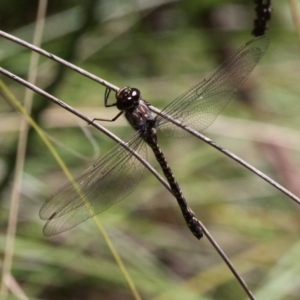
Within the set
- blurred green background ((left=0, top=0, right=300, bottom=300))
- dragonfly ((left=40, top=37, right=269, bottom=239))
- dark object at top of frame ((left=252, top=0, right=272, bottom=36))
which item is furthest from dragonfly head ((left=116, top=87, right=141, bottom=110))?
blurred green background ((left=0, top=0, right=300, bottom=300))

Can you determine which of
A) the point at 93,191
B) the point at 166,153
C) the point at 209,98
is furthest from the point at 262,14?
the point at 166,153

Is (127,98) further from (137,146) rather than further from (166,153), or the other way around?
(166,153)

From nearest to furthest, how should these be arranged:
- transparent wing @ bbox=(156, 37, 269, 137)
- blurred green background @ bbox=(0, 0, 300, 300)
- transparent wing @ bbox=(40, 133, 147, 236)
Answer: transparent wing @ bbox=(40, 133, 147, 236)
transparent wing @ bbox=(156, 37, 269, 137)
blurred green background @ bbox=(0, 0, 300, 300)

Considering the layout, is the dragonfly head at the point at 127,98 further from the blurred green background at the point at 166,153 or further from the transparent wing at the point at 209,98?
the blurred green background at the point at 166,153

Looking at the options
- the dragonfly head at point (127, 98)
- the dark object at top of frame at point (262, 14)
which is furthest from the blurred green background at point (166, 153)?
the dark object at top of frame at point (262, 14)

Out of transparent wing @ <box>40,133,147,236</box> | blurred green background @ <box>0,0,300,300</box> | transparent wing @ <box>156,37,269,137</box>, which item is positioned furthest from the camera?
blurred green background @ <box>0,0,300,300</box>

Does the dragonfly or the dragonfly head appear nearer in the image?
the dragonfly

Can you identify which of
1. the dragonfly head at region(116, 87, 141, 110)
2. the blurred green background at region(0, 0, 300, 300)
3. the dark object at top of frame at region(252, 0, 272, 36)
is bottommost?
the dark object at top of frame at region(252, 0, 272, 36)

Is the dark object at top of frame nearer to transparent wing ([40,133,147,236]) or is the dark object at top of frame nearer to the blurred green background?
transparent wing ([40,133,147,236])
